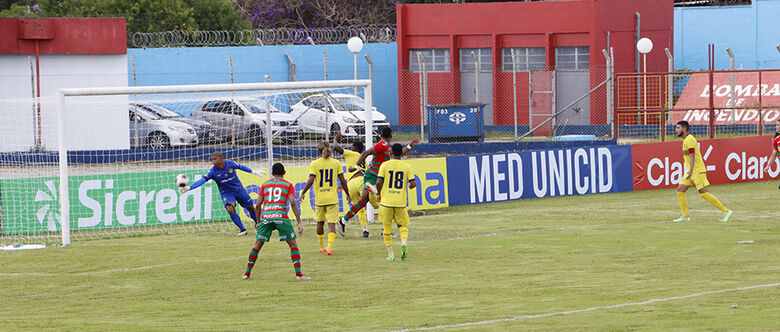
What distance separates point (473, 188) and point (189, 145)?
6723 mm

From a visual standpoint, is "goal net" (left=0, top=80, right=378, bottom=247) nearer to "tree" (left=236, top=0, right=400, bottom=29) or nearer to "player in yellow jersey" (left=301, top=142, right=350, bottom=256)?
"player in yellow jersey" (left=301, top=142, right=350, bottom=256)

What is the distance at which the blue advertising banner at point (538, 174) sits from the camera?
73.2 feet

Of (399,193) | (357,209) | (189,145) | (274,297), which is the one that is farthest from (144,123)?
(274,297)

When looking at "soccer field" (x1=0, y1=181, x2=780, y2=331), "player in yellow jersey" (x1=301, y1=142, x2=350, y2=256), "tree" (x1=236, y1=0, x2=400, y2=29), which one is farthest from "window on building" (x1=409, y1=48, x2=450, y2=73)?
"player in yellow jersey" (x1=301, y1=142, x2=350, y2=256)

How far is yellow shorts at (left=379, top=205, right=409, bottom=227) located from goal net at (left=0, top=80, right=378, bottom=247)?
459 cm

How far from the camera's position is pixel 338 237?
1753 centimetres

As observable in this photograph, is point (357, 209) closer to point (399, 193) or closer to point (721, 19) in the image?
point (399, 193)

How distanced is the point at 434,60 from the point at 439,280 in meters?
26.2

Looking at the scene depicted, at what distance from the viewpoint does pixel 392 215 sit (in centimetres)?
1455

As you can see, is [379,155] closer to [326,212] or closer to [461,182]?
[326,212]

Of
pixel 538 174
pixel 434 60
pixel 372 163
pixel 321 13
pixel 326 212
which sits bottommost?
pixel 326 212

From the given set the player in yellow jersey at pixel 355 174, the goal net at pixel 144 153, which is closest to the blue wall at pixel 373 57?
the goal net at pixel 144 153

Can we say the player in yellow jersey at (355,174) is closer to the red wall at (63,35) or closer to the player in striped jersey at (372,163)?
the player in striped jersey at (372,163)

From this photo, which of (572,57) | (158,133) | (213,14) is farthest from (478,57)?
(158,133)
